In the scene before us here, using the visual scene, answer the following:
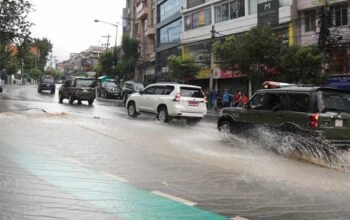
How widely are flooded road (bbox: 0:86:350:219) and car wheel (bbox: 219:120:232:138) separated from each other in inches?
16.8

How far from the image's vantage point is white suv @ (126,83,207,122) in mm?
20844

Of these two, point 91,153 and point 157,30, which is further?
point 157,30

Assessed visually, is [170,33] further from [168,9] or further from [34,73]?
[34,73]

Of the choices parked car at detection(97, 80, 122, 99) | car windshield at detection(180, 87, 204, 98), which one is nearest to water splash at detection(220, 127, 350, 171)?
car windshield at detection(180, 87, 204, 98)

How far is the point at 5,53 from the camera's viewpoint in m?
64.7

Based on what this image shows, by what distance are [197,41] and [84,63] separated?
115m

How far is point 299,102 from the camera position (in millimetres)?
12594

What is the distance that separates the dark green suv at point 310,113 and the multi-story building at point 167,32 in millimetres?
42576

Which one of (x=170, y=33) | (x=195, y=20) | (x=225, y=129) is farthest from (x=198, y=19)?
(x=225, y=129)

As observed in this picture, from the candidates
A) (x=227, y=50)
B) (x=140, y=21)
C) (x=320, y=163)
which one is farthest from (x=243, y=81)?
(x=140, y=21)

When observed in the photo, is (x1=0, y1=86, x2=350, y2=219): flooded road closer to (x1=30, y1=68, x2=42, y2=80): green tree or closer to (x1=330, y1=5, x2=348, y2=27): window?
(x1=330, y1=5, x2=348, y2=27): window

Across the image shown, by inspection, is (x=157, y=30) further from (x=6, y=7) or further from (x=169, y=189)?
(x=169, y=189)

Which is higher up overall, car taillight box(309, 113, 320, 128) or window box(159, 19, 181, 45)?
window box(159, 19, 181, 45)

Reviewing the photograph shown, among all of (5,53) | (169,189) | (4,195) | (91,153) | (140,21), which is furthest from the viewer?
(140,21)
